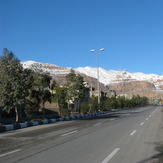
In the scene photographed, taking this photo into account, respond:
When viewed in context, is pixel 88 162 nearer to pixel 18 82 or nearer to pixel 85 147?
pixel 85 147

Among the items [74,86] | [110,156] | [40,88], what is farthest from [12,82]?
[74,86]

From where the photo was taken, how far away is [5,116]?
125ft

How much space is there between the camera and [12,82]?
73.6 feet

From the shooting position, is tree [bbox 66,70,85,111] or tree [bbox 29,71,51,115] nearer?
tree [bbox 29,71,51,115]

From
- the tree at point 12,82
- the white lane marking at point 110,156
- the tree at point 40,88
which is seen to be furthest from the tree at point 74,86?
the white lane marking at point 110,156

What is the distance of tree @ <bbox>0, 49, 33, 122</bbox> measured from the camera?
22156 millimetres

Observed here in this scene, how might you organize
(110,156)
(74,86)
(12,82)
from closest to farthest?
1. (110,156)
2. (12,82)
3. (74,86)

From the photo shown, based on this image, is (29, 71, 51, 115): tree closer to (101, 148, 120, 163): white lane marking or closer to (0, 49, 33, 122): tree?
(0, 49, 33, 122): tree

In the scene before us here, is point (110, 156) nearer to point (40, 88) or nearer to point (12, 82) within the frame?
point (12, 82)

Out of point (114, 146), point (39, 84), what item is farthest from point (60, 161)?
point (39, 84)

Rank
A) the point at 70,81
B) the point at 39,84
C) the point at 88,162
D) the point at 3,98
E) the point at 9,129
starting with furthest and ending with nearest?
1. the point at 70,81
2. the point at 39,84
3. the point at 3,98
4. the point at 9,129
5. the point at 88,162

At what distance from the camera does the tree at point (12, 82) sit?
72.7ft

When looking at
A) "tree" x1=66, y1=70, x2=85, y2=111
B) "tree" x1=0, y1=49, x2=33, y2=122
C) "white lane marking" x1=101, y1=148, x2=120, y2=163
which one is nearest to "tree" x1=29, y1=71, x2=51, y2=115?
"tree" x1=0, y1=49, x2=33, y2=122

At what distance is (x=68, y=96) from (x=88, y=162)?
33.6 m
